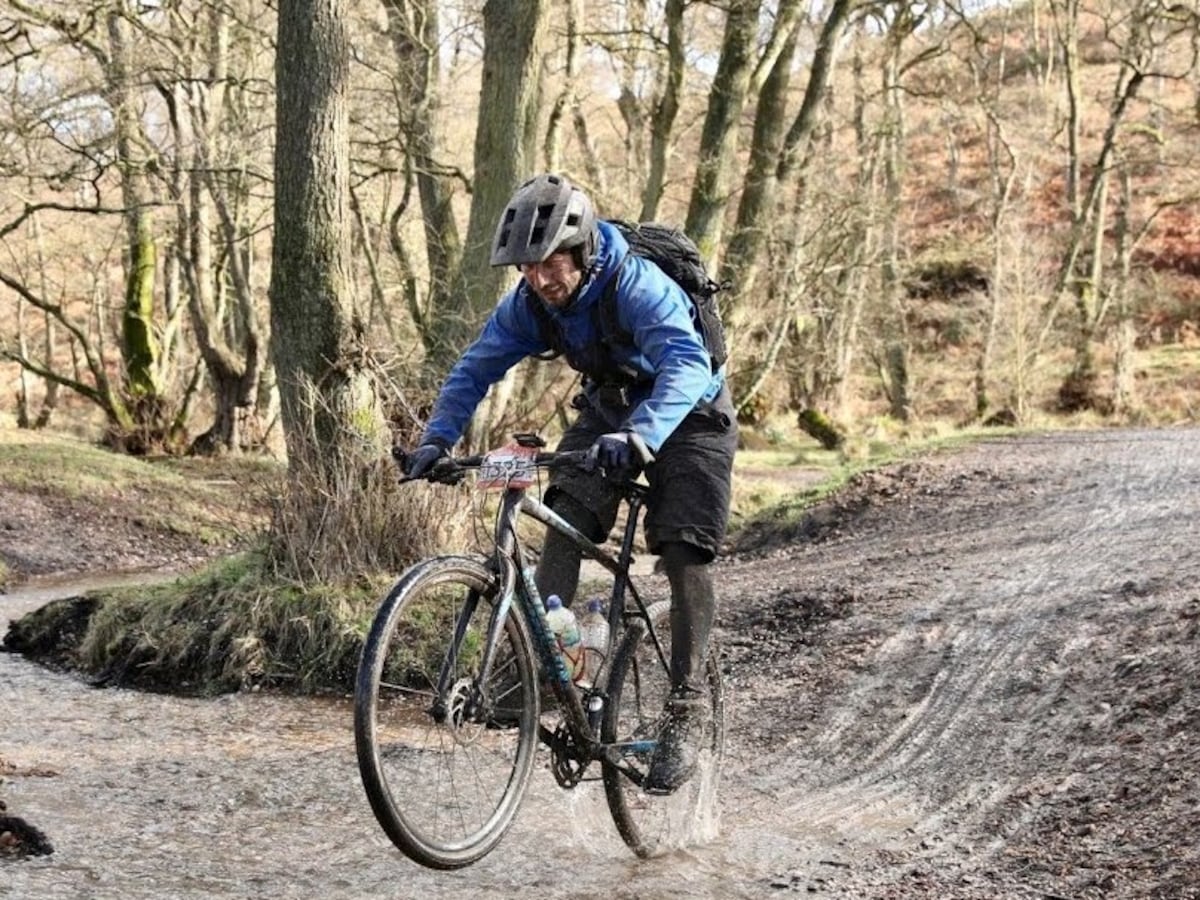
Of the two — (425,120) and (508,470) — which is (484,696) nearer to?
(508,470)

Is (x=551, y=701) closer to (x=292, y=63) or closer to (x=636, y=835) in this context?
(x=636, y=835)

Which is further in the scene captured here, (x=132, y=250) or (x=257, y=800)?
(x=132, y=250)

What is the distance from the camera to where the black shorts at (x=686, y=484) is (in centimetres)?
535

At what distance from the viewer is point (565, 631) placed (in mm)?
5191

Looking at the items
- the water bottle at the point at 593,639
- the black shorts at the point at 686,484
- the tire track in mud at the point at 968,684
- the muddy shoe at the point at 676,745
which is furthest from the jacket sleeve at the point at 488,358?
the tire track in mud at the point at 968,684

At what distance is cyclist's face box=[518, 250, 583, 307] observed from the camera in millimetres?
4891

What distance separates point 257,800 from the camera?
20.7 feet

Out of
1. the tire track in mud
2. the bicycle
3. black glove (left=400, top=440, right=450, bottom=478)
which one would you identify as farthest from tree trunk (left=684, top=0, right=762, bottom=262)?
black glove (left=400, top=440, right=450, bottom=478)

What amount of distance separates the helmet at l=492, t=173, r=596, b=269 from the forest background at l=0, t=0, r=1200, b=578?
481 cm

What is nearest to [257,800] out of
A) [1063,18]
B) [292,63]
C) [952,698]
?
[952,698]

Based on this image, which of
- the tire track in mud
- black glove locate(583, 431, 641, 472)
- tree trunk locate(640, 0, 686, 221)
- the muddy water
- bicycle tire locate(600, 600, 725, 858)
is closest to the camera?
black glove locate(583, 431, 641, 472)

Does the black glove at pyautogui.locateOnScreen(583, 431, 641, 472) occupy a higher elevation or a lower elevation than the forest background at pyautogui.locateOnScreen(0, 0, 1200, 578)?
lower

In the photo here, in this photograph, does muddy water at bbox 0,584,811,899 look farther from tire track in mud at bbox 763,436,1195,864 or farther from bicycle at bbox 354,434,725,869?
tire track in mud at bbox 763,436,1195,864

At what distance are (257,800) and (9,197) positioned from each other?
1754 centimetres
